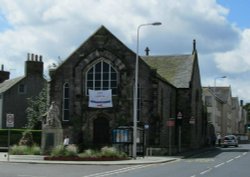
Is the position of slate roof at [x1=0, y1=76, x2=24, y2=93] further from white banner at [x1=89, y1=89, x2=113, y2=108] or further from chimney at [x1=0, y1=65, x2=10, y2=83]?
white banner at [x1=89, y1=89, x2=113, y2=108]

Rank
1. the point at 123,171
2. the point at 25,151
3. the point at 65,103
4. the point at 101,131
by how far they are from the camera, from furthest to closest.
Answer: the point at 65,103 < the point at 101,131 < the point at 25,151 < the point at 123,171

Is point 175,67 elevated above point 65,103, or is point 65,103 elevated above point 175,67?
point 175,67

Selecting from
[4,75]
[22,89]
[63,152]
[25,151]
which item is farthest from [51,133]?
[4,75]

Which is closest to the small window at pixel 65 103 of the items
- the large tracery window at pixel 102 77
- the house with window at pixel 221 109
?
the large tracery window at pixel 102 77

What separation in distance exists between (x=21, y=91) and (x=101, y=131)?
23.9 m

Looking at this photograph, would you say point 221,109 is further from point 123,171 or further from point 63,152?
point 123,171

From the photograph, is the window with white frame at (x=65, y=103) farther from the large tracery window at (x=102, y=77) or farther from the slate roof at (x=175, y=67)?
the slate roof at (x=175, y=67)

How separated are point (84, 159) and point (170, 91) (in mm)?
22922

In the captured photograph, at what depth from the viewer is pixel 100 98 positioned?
49.2 m

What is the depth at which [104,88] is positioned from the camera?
49688 millimetres

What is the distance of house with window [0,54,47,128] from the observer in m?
68.6

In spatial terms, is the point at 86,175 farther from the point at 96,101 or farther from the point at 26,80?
the point at 26,80

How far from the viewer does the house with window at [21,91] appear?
68.6m

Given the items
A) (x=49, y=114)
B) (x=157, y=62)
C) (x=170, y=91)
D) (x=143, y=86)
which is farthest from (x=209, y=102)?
(x=49, y=114)
